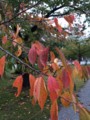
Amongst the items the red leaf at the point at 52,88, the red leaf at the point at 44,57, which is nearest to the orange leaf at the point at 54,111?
the red leaf at the point at 52,88

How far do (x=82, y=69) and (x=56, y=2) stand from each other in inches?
321

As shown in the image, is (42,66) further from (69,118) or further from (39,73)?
(69,118)

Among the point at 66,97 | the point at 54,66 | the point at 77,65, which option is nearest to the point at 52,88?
the point at 66,97

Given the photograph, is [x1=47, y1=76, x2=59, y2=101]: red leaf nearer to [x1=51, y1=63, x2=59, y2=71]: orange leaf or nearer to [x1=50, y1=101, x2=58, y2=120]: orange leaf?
[x1=50, y1=101, x2=58, y2=120]: orange leaf

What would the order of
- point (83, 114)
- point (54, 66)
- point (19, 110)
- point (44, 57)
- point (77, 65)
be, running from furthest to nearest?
1. point (19, 110)
2. point (54, 66)
3. point (77, 65)
4. point (44, 57)
5. point (83, 114)

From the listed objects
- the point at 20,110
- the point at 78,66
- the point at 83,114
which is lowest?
the point at 20,110

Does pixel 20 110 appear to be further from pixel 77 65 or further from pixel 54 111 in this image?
pixel 54 111

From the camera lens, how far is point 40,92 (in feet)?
3.10

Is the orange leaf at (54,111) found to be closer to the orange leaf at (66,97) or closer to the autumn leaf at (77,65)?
the orange leaf at (66,97)

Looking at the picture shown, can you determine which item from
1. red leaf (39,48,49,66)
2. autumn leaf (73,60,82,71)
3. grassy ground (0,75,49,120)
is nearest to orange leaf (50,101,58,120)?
red leaf (39,48,49,66)

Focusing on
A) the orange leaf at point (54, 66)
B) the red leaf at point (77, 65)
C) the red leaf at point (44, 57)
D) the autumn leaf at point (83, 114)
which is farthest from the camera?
the orange leaf at point (54, 66)

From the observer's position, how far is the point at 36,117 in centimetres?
683

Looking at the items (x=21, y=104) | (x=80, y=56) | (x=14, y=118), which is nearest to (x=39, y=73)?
(x=14, y=118)

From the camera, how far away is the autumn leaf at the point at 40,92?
940 millimetres
